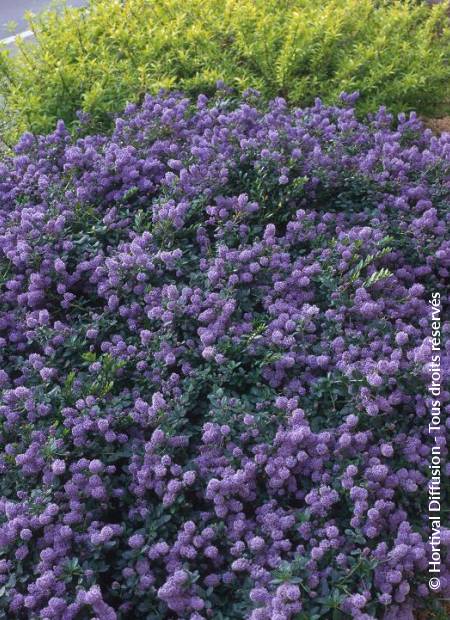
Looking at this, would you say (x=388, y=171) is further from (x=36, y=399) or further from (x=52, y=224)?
(x=36, y=399)

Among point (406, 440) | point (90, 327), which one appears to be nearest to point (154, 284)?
point (90, 327)

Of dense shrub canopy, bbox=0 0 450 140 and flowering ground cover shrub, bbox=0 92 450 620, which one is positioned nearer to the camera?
flowering ground cover shrub, bbox=0 92 450 620

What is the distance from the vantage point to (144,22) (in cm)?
503

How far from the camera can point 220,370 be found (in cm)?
263

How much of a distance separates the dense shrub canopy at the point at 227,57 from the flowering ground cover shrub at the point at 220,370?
2.36 feet

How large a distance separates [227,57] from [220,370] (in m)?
2.73

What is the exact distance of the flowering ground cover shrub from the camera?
2.19 metres

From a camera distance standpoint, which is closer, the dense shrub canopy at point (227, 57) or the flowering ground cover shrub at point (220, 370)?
the flowering ground cover shrub at point (220, 370)

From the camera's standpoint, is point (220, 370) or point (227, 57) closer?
point (220, 370)

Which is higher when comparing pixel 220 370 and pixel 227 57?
pixel 227 57

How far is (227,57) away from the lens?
4.61 m

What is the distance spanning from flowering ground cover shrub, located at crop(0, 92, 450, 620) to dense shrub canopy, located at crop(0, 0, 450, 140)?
0.72 meters

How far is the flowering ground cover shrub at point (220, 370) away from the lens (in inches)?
86.2

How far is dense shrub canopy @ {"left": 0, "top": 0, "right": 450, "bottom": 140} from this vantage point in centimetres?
431
